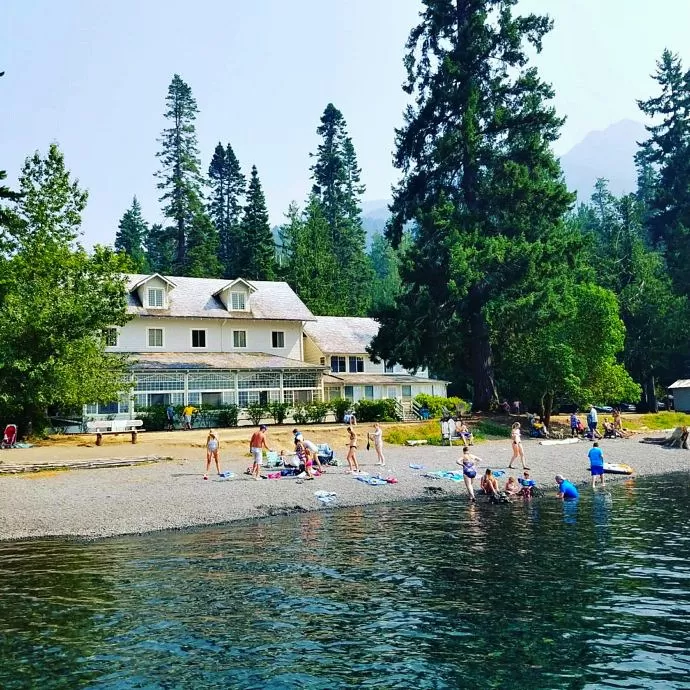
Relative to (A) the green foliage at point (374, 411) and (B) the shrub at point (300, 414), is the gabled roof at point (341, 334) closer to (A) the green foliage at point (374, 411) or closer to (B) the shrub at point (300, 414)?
(A) the green foliage at point (374, 411)

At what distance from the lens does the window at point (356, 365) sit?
199 feet

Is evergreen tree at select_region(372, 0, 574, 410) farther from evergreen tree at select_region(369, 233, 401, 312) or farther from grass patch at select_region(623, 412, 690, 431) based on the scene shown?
evergreen tree at select_region(369, 233, 401, 312)

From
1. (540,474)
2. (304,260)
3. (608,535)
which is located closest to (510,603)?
(608,535)

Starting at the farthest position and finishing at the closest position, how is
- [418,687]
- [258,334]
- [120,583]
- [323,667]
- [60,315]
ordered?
[258,334], [60,315], [120,583], [323,667], [418,687]

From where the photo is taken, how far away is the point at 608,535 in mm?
20359

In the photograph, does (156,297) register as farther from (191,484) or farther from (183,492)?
(183,492)

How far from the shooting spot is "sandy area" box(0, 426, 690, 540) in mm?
23109

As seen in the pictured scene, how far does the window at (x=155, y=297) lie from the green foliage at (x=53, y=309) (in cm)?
1073

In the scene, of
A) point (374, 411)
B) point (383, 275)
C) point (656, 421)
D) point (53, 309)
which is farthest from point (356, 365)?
point (383, 275)

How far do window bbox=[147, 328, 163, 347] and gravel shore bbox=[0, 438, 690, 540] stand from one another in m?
19.4

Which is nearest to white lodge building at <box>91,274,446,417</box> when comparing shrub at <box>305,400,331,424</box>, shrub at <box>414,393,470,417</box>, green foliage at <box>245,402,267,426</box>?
green foliage at <box>245,402,267,426</box>

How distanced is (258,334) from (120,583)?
40.6 m

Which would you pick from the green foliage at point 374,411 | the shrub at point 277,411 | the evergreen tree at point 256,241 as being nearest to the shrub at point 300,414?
the shrub at point 277,411

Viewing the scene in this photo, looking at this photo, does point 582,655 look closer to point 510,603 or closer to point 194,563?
point 510,603
